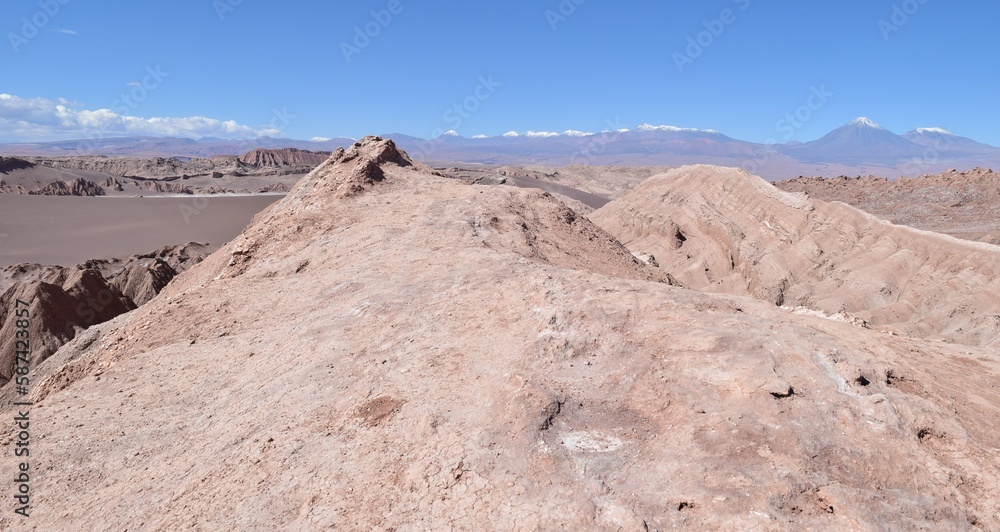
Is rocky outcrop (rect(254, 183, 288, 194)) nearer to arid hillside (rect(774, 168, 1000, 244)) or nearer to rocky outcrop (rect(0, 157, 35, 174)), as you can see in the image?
rocky outcrop (rect(0, 157, 35, 174))

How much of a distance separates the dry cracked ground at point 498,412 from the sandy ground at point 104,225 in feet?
91.2

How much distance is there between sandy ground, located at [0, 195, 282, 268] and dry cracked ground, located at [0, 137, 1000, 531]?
27794 millimetres

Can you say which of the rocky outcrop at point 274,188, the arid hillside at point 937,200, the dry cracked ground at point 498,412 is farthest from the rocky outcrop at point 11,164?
the arid hillside at point 937,200

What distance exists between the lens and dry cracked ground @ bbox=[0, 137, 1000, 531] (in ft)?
10.6

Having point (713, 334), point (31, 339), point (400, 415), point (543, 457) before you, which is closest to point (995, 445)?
point (713, 334)

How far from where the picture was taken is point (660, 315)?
16.9 feet

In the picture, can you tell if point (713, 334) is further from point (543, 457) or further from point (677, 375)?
point (543, 457)

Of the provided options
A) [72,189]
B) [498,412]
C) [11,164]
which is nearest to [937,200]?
[498,412]

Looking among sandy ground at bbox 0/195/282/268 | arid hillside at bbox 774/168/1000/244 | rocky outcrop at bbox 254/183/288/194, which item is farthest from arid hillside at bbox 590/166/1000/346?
rocky outcrop at bbox 254/183/288/194

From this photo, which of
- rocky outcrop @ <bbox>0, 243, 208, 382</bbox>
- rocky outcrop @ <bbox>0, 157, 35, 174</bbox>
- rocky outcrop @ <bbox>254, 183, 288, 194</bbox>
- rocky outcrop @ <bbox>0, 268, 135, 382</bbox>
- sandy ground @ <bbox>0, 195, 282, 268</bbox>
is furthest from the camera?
rocky outcrop @ <bbox>254, 183, 288, 194</bbox>

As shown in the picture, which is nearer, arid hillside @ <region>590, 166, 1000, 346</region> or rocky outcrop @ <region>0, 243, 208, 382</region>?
arid hillside @ <region>590, 166, 1000, 346</region>

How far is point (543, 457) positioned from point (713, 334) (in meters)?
1.86

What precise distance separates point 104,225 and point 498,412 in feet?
134

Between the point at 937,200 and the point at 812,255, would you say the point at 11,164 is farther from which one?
the point at 937,200
